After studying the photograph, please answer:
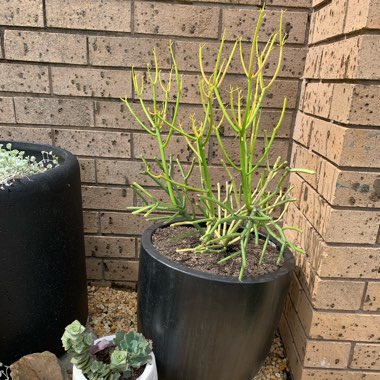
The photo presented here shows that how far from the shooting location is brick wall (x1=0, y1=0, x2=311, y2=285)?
54.0 inches

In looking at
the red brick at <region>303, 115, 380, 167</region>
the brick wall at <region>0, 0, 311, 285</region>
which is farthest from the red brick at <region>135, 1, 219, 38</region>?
the red brick at <region>303, 115, 380, 167</region>

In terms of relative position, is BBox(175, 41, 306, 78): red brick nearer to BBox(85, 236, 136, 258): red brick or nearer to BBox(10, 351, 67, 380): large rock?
BBox(85, 236, 136, 258): red brick

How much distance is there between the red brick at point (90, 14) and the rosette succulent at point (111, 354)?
1.11 metres

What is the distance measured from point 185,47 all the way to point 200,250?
838mm

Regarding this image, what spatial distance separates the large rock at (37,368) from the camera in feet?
3.56

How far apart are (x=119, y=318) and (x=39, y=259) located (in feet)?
2.04

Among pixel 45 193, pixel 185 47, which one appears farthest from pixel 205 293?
pixel 185 47

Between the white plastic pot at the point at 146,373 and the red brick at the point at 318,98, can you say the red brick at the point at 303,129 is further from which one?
the white plastic pot at the point at 146,373

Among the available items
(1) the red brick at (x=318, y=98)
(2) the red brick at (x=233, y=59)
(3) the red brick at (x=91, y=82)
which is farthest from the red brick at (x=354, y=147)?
(3) the red brick at (x=91, y=82)

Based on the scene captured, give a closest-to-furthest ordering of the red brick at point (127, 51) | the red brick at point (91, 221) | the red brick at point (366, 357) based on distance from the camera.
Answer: the red brick at point (366, 357) < the red brick at point (127, 51) < the red brick at point (91, 221)

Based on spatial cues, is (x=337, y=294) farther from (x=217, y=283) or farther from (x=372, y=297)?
(x=217, y=283)

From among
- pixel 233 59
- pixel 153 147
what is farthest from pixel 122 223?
pixel 233 59

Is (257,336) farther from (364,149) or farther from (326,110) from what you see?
(326,110)

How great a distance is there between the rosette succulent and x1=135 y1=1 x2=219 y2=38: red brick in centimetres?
112
